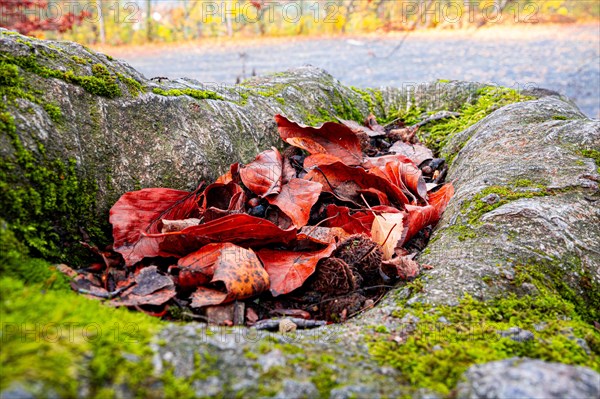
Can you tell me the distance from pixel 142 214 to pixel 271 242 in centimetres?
62

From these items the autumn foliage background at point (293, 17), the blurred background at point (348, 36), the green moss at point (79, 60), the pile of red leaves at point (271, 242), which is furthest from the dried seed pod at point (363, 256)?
the autumn foliage background at point (293, 17)

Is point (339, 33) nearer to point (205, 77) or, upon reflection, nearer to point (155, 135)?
point (205, 77)

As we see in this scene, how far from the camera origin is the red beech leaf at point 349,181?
88.2 inches

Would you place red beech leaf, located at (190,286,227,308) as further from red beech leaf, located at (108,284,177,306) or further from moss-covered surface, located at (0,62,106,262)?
moss-covered surface, located at (0,62,106,262)

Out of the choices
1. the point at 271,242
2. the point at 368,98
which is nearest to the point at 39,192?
the point at 271,242

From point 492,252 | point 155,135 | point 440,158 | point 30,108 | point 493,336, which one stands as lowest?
point 493,336

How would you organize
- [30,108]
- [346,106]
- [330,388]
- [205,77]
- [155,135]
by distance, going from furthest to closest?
[205,77]
[346,106]
[155,135]
[30,108]
[330,388]

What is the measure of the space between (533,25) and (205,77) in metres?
13.5

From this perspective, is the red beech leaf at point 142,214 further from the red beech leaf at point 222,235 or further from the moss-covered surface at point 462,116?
the moss-covered surface at point 462,116

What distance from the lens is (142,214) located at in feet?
6.26

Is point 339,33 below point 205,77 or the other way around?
the other way around

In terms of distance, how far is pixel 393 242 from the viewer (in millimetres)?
1813

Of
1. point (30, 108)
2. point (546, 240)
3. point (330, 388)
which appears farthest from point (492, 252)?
point (30, 108)

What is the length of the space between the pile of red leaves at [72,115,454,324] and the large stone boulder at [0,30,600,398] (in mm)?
146
